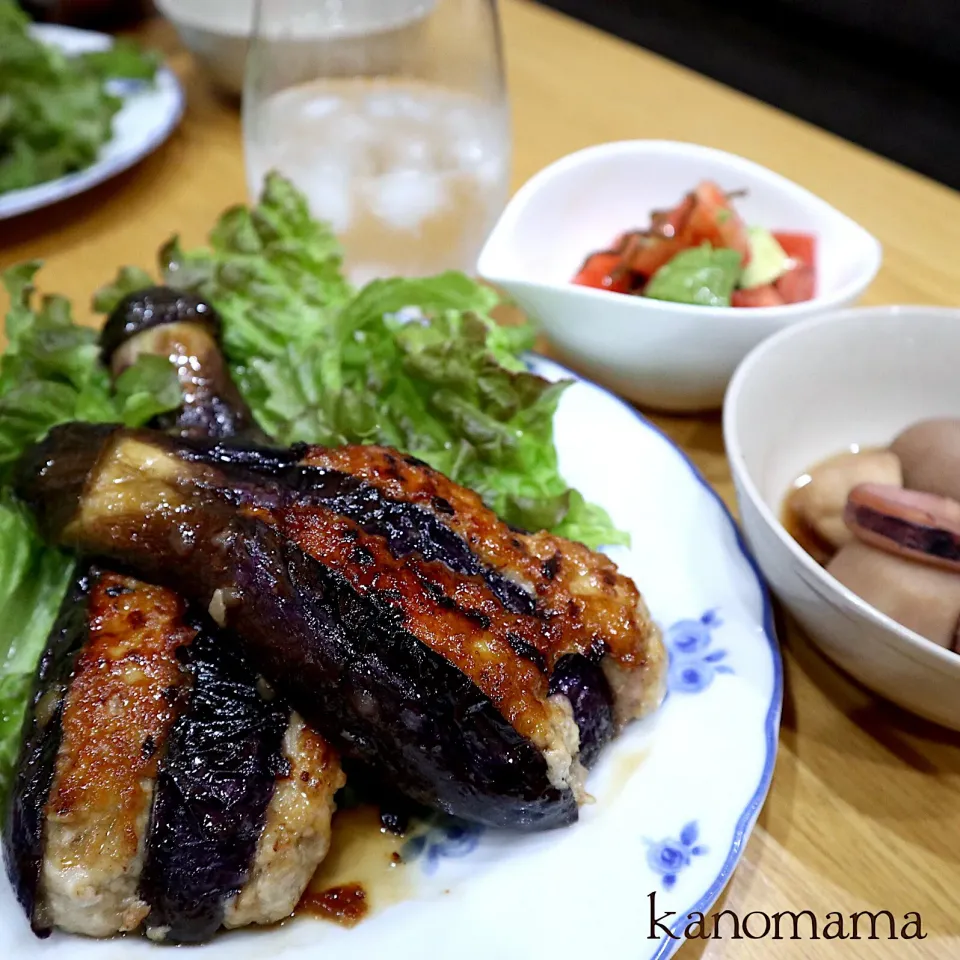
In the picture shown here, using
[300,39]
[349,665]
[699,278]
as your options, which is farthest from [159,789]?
[300,39]

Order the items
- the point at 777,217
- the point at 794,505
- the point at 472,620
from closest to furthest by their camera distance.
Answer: the point at 472,620 < the point at 794,505 < the point at 777,217

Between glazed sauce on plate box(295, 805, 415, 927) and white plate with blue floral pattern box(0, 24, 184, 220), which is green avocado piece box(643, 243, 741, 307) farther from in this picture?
white plate with blue floral pattern box(0, 24, 184, 220)

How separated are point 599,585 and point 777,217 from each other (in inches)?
48.0

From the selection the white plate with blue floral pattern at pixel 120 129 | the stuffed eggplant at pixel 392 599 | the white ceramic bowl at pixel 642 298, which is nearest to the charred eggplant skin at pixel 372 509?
the stuffed eggplant at pixel 392 599

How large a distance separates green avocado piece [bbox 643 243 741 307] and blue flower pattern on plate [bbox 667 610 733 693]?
2.24 ft

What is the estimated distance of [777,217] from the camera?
2035 millimetres

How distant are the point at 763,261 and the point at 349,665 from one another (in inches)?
51.0

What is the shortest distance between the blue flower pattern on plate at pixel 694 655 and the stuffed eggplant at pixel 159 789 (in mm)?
501

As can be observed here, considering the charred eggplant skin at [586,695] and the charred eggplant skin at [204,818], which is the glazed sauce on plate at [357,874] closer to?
the charred eggplant skin at [204,818]

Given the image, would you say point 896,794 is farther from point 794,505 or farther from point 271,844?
point 271,844

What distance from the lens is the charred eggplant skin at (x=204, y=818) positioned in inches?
39.9

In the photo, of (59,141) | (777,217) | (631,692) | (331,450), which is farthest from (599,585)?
(59,141)

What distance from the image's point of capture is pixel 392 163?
6.74 ft

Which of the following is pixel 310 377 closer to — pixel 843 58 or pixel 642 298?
pixel 642 298
